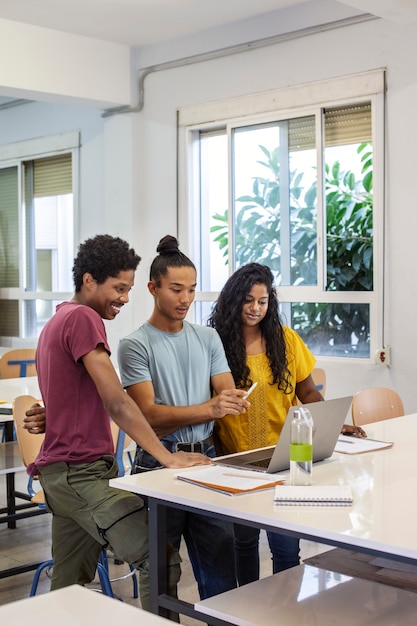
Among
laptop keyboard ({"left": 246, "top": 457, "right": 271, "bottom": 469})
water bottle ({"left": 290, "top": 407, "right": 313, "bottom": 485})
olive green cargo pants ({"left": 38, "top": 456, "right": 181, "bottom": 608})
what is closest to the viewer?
water bottle ({"left": 290, "top": 407, "right": 313, "bottom": 485})

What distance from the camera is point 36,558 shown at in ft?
14.1

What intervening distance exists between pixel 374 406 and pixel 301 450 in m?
1.71

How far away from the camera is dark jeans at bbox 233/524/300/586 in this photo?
2.98 m

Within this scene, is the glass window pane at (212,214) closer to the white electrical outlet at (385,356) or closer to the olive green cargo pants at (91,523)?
the white electrical outlet at (385,356)

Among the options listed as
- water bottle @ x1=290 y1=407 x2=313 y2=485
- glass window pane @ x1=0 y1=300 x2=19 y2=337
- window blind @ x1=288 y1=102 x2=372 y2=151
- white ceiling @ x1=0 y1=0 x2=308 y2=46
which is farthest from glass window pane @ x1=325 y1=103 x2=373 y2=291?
glass window pane @ x1=0 y1=300 x2=19 y2=337

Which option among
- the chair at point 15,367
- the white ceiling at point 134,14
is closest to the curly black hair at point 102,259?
the chair at point 15,367

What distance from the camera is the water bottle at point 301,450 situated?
7.62 feet

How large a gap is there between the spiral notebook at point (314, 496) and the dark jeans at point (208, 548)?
0.44 meters

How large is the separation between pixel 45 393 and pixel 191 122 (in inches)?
182

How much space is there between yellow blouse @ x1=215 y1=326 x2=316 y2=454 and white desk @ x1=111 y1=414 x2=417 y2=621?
35 cm

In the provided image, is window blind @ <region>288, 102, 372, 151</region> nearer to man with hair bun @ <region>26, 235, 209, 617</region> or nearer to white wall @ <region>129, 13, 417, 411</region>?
white wall @ <region>129, 13, 417, 411</region>

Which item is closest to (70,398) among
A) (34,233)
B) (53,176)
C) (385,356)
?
(385,356)

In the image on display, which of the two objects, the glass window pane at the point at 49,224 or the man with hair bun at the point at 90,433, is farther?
the glass window pane at the point at 49,224

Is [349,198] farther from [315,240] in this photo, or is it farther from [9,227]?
[9,227]
